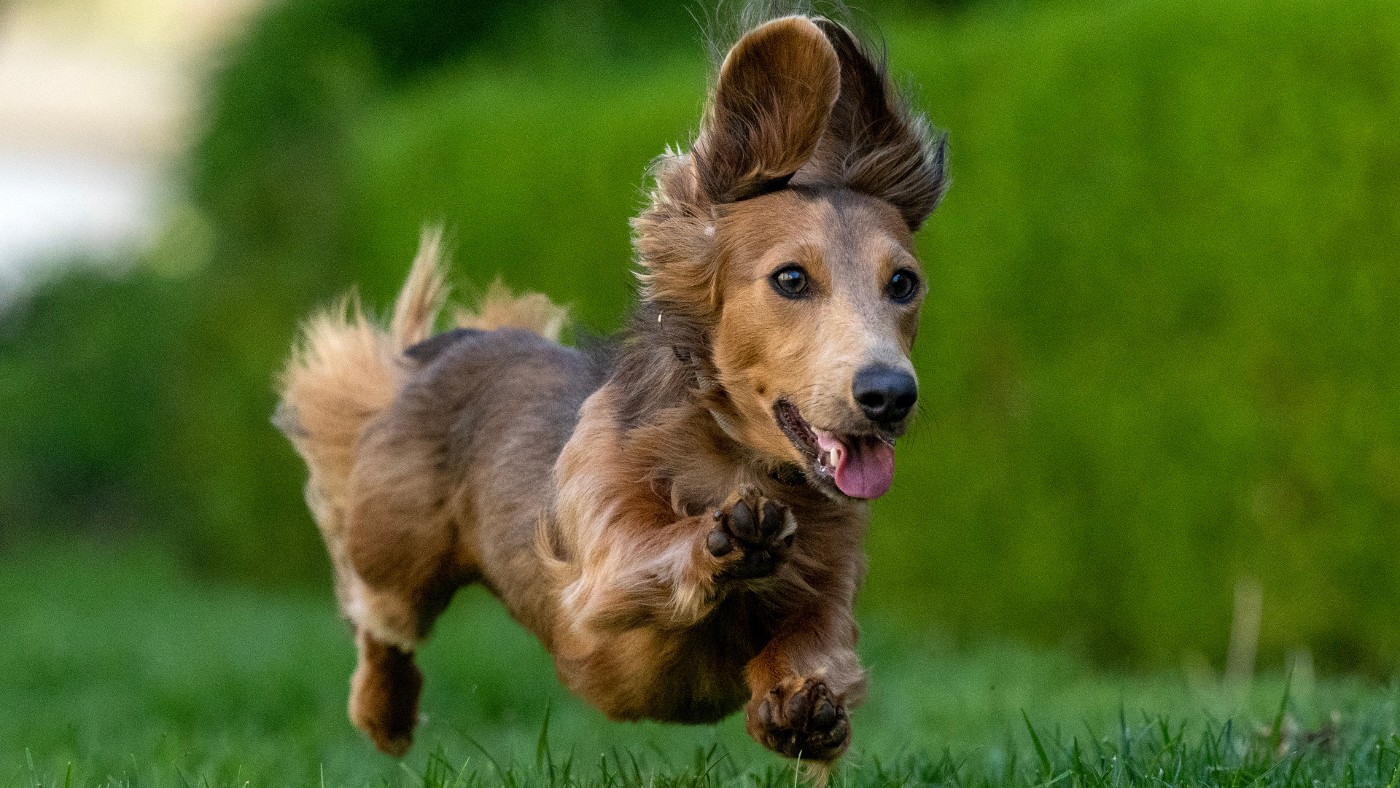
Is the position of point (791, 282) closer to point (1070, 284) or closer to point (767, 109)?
point (767, 109)

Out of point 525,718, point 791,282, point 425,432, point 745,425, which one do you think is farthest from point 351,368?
point 525,718

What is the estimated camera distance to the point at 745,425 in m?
4.09

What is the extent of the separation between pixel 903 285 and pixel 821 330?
0.98 ft

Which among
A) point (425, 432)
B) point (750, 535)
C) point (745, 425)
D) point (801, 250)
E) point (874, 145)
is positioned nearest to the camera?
point (750, 535)

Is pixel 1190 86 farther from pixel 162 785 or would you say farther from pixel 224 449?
pixel 224 449

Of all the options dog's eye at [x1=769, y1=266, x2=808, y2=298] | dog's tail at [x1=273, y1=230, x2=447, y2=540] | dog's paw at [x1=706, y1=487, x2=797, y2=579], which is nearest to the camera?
dog's paw at [x1=706, y1=487, x2=797, y2=579]

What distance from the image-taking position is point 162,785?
4.44 m

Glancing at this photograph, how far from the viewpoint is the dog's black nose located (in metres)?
3.66

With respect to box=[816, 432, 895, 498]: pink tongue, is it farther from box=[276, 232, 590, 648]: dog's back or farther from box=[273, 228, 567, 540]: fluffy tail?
box=[273, 228, 567, 540]: fluffy tail

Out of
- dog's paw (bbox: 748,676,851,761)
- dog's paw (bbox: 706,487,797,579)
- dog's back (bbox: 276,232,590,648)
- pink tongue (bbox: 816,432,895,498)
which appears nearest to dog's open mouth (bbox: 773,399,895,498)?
pink tongue (bbox: 816,432,895,498)

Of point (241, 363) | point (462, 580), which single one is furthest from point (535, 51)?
point (462, 580)

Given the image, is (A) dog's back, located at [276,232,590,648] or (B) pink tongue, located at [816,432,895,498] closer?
(B) pink tongue, located at [816,432,895,498]

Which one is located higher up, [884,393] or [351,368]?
[884,393]

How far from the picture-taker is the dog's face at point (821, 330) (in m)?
3.74
